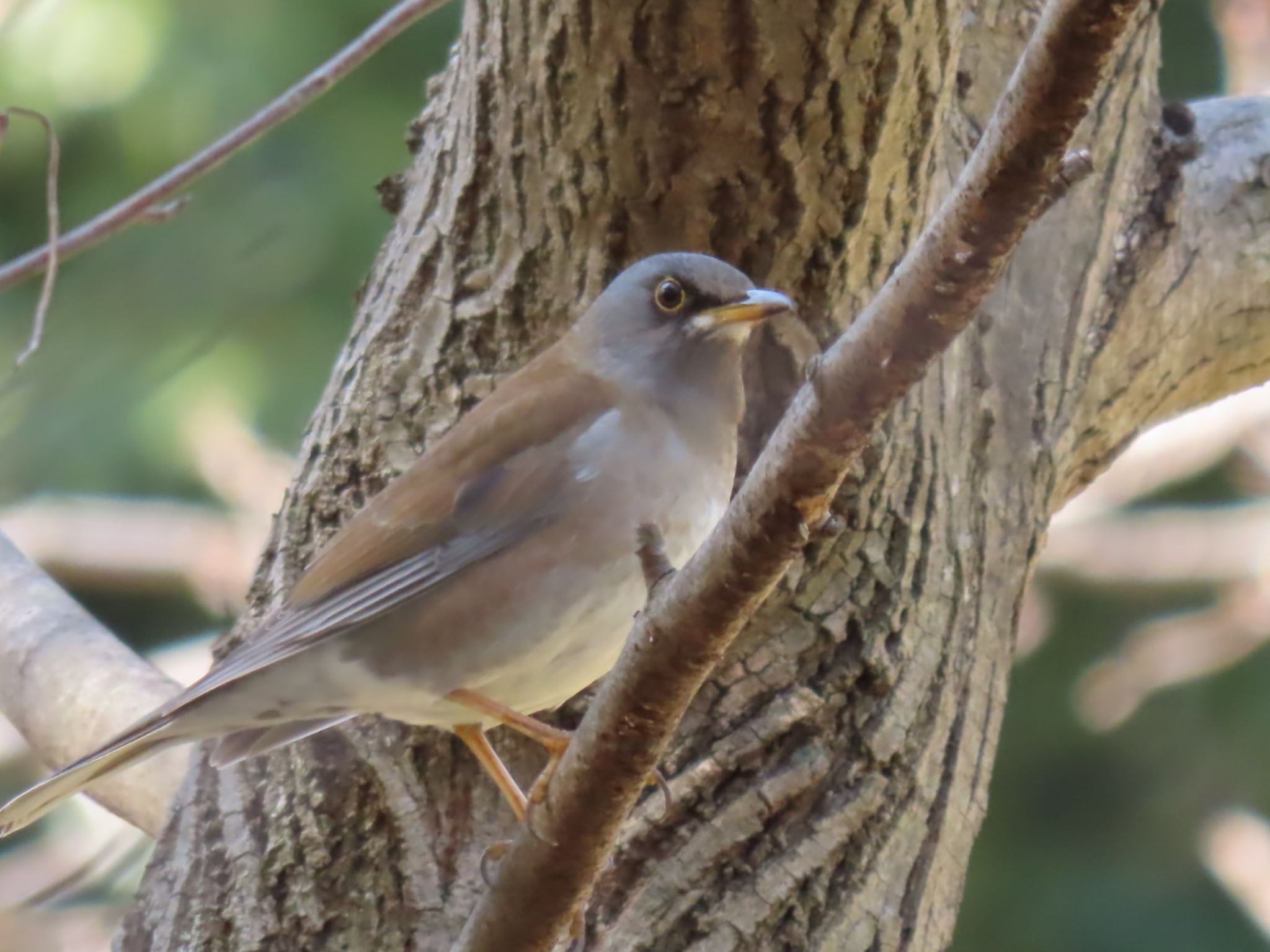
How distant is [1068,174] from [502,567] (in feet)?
5.24

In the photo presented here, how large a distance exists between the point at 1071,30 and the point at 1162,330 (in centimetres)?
252

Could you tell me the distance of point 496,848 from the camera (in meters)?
3.02

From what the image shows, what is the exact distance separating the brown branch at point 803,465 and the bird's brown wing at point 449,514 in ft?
2.67

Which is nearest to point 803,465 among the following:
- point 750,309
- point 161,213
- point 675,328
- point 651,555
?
point 651,555

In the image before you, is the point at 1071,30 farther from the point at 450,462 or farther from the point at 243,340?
the point at 243,340

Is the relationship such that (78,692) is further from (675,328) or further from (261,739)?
(675,328)

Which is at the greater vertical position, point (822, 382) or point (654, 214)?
point (654, 214)

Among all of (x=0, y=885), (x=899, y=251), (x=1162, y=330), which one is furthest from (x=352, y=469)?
(x=0, y=885)

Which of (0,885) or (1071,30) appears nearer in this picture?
(1071,30)

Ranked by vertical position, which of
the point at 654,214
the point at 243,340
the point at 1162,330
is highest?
the point at 243,340

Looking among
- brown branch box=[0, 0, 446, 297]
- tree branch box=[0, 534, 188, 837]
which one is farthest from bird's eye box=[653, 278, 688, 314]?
tree branch box=[0, 534, 188, 837]

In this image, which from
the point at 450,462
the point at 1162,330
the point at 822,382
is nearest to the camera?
the point at 822,382

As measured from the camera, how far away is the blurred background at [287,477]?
19.6 ft

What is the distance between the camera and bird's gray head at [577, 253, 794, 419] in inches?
125
